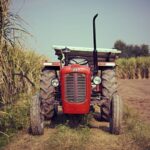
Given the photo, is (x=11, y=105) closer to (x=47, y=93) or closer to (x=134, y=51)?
(x=47, y=93)

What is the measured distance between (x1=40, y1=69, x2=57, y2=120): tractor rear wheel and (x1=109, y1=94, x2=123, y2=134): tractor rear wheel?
1.31 m

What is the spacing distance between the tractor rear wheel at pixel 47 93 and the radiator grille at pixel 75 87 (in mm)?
498

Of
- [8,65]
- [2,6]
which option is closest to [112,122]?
[8,65]

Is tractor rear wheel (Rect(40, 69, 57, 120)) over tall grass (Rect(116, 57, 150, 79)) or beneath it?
over

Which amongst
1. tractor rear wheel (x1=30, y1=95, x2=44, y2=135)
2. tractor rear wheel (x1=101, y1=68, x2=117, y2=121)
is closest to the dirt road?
tractor rear wheel (x1=30, y1=95, x2=44, y2=135)

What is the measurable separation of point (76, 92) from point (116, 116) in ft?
3.09

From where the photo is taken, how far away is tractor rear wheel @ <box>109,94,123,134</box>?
297 inches

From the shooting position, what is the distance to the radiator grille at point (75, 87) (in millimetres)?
7789

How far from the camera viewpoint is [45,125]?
862 cm

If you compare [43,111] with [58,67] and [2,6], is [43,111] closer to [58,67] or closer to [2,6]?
[58,67]

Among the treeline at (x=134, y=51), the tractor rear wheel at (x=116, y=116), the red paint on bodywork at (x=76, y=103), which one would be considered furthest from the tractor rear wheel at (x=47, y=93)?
the treeline at (x=134, y=51)

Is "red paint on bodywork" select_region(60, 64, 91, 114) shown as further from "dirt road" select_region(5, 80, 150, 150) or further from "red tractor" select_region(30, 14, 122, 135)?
"dirt road" select_region(5, 80, 150, 150)

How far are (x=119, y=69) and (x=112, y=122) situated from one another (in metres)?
24.1

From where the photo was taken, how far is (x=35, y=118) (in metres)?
7.51
